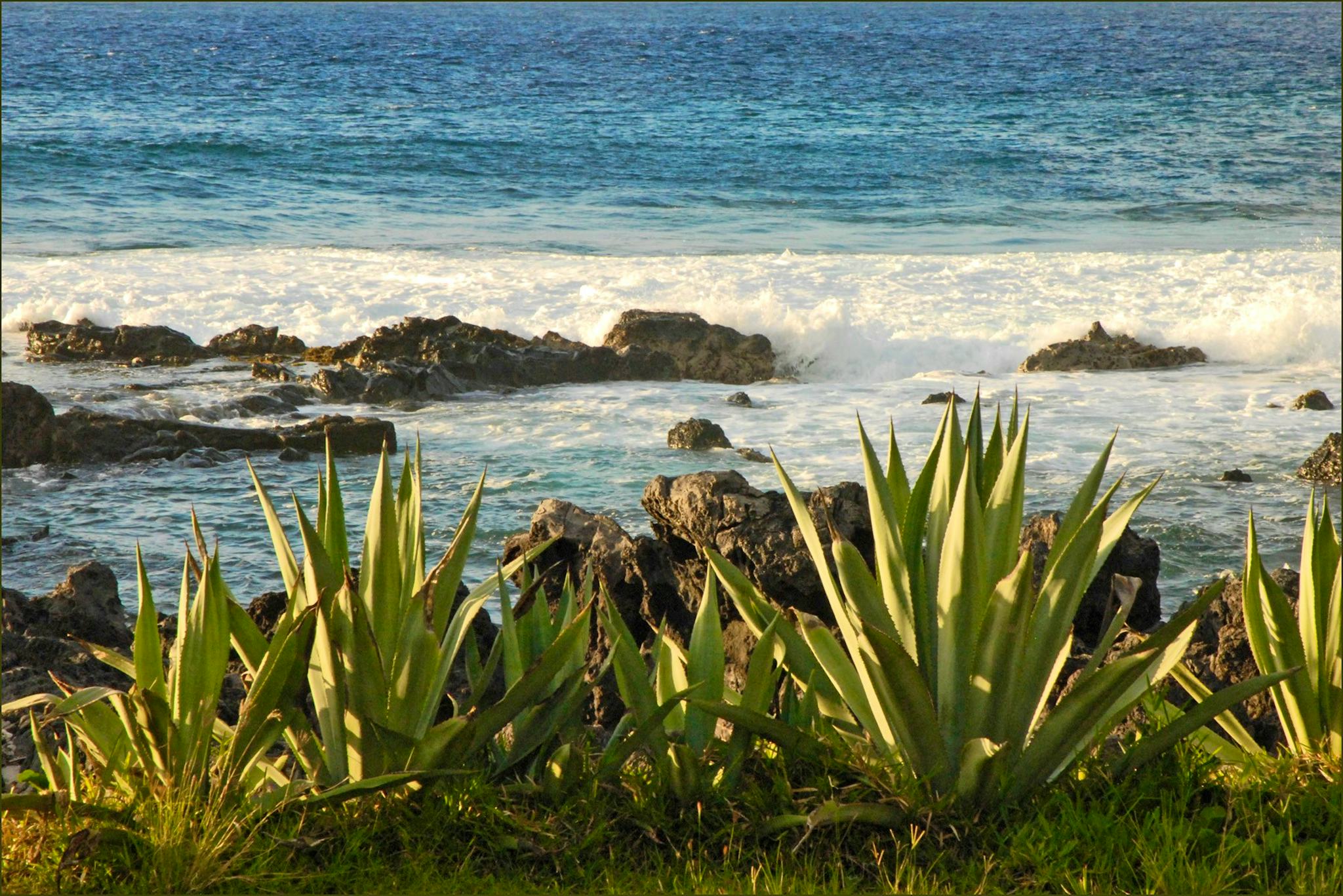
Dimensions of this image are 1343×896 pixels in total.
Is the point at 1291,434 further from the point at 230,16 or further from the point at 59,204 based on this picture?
the point at 230,16

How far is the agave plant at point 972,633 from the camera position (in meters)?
2.79

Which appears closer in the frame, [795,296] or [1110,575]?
[1110,575]

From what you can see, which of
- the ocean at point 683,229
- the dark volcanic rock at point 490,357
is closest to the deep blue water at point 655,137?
the ocean at point 683,229

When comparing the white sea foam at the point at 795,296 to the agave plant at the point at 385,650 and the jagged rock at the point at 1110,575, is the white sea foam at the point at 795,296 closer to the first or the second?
the jagged rock at the point at 1110,575

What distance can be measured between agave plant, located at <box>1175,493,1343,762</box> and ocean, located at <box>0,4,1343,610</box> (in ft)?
11.2

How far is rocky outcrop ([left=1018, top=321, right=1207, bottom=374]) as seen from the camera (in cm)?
1384

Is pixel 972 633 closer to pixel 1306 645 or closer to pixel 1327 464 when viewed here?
pixel 1306 645

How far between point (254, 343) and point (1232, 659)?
12.1 metres

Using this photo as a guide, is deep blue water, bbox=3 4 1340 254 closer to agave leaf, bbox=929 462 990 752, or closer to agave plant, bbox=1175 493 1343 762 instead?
agave plant, bbox=1175 493 1343 762

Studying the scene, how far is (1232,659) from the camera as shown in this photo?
388 cm

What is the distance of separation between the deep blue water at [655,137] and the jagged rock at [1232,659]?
19.9 meters

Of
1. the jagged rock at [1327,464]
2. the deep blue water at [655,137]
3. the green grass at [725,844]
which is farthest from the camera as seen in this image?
the deep blue water at [655,137]

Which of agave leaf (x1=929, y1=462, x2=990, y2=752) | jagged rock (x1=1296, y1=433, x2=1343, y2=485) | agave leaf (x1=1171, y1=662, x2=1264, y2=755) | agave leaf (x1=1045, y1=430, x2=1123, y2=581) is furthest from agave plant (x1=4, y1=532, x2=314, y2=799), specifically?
jagged rock (x1=1296, y1=433, x2=1343, y2=485)

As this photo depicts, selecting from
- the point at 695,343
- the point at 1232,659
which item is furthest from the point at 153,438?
the point at 1232,659
